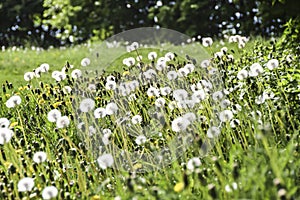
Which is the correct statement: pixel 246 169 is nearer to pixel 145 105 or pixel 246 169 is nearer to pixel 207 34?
pixel 145 105

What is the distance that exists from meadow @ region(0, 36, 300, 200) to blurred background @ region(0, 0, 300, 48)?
17.5ft

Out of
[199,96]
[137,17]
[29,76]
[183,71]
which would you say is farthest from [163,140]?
[137,17]

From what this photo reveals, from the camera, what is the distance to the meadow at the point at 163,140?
2684mm

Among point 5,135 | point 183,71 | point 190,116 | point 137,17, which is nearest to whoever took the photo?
point 5,135

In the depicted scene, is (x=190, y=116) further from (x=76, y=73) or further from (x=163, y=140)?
(x=76, y=73)

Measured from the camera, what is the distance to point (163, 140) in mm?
3914

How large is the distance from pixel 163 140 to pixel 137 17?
980 centimetres

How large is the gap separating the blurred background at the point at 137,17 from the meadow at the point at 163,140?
533 centimetres

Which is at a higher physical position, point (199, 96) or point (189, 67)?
point (189, 67)

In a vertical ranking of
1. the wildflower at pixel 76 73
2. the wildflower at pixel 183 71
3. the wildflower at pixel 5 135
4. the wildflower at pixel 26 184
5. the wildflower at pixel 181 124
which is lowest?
the wildflower at pixel 26 184

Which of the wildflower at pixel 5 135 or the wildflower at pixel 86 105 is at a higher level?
the wildflower at pixel 86 105

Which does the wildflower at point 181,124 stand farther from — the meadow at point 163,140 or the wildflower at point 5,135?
the wildflower at point 5,135

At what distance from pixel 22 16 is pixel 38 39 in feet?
2.61

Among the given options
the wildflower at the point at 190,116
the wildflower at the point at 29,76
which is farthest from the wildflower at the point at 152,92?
the wildflower at the point at 29,76
